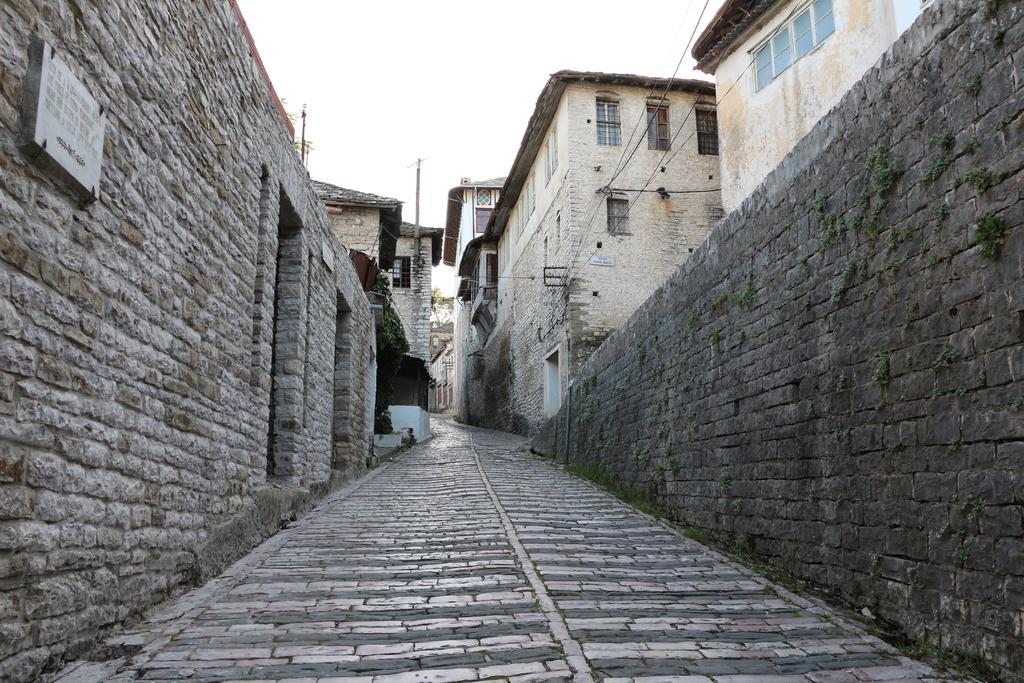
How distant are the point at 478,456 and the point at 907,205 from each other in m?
12.7

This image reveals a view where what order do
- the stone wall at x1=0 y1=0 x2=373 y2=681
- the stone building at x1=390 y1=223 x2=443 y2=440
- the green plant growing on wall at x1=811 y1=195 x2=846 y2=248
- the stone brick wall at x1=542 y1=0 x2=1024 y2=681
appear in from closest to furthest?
the stone wall at x1=0 y1=0 x2=373 y2=681, the stone brick wall at x1=542 y1=0 x2=1024 y2=681, the green plant growing on wall at x1=811 y1=195 x2=846 y2=248, the stone building at x1=390 y1=223 x2=443 y2=440

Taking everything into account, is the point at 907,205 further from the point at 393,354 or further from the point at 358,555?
the point at 393,354

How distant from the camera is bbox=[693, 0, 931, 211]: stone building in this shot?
12648mm

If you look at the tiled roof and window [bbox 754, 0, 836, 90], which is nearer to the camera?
window [bbox 754, 0, 836, 90]

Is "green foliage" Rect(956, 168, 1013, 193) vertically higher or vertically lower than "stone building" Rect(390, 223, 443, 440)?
lower

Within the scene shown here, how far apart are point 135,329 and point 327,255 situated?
6.19 meters

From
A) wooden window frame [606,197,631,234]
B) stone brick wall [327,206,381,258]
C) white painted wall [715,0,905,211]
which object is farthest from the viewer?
stone brick wall [327,206,381,258]

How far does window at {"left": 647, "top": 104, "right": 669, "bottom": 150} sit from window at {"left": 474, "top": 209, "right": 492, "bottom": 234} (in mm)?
17137

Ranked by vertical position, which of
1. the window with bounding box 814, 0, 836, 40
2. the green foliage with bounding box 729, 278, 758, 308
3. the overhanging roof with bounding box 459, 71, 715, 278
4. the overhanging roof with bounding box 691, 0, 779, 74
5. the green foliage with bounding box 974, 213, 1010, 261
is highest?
the overhanging roof with bounding box 459, 71, 715, 278

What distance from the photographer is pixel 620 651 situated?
3918 millimetres

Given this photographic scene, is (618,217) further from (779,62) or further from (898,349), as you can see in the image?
(898,349)

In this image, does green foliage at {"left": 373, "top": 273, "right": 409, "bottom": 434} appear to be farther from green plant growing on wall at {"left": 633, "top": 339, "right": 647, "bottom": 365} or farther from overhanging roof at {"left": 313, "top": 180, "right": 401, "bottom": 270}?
green plant growing on wall at {"left": 633, "top": 339, "right": 647, "bottom": 365}

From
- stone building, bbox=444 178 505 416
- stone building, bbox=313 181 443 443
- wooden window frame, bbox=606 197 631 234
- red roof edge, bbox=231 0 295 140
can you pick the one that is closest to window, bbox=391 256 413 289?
stone building, bbox=313 181 443 443

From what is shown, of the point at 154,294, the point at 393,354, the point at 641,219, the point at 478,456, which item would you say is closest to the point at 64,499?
the point at 154,294
